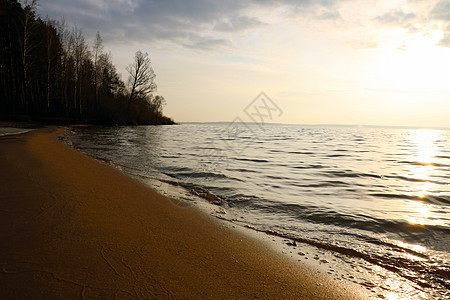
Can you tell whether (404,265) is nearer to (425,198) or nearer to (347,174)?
(425,198)

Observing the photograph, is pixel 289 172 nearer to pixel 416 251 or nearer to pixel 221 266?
pixel 416 251

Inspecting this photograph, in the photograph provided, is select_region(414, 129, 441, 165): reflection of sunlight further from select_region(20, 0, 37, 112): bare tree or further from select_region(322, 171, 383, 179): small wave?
select_region(20, 0, 37, 112): bare tree

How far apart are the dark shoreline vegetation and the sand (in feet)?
97.2

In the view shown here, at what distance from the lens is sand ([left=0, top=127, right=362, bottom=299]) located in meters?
2.01

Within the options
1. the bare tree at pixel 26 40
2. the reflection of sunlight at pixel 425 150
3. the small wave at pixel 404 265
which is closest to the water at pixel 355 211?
the small wave at pixel 404 265

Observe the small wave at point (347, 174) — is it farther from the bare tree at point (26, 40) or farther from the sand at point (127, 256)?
the bare tree at point (26, 40)

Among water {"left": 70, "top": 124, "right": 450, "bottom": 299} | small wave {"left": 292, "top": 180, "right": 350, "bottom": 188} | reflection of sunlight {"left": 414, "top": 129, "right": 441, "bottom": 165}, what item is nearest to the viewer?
water {"left": 70, "top": 124, "right": 450, "bottom": 299}

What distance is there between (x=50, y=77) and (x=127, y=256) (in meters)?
42.6

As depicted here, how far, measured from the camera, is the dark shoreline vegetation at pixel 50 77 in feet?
94.7

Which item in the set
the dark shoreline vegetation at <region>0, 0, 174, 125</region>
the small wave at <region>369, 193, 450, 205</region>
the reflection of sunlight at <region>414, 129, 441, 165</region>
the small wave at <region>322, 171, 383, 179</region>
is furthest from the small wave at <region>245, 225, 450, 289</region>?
the dark shoreline vegetation at <region>0, 0, 174, 125</region>

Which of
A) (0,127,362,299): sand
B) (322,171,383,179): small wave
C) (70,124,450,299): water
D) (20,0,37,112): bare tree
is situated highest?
(20,0,37,112): bare tree

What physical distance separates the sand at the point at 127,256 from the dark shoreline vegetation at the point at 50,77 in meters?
29.6

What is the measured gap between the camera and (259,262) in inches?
108

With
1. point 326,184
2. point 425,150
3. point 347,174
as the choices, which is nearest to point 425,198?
point 326,184
